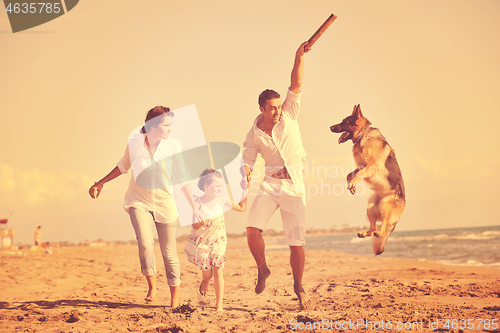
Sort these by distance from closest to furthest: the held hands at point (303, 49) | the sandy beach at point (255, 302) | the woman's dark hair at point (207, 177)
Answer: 1. the sandy beach at point (255, 302)
2. the held hands at point (303, 49)
3. the woman's dark hair at point (207, 177)

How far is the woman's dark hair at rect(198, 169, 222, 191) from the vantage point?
476 centimetres

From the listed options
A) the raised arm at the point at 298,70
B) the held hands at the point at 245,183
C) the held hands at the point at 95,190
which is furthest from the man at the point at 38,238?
the raised arm at the point at 298,70

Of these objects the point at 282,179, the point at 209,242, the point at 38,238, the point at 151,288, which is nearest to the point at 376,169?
the point at 282,179

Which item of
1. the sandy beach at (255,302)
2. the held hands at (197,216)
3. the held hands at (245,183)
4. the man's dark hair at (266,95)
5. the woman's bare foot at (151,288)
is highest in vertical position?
the man's dark hair at (266,95)

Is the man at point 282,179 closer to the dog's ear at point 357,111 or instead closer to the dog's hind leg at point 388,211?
the dog's ear at point 357,111

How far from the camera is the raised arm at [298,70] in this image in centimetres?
427

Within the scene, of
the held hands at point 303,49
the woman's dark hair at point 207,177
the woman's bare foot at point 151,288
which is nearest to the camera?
the held hands at point 303,49

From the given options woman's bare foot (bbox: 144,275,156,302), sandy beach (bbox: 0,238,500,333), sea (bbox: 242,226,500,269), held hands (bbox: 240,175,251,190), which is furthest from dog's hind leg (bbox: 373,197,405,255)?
sea (bbox: 242,226,500,269)

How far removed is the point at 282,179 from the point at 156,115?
1.62 meters

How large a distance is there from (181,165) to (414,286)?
411 cm

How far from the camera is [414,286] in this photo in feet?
20.1

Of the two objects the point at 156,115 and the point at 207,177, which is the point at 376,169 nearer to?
the point at 207,177

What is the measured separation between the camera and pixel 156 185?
15.0 ft

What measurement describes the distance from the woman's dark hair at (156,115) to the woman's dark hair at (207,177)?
2.63 feet
